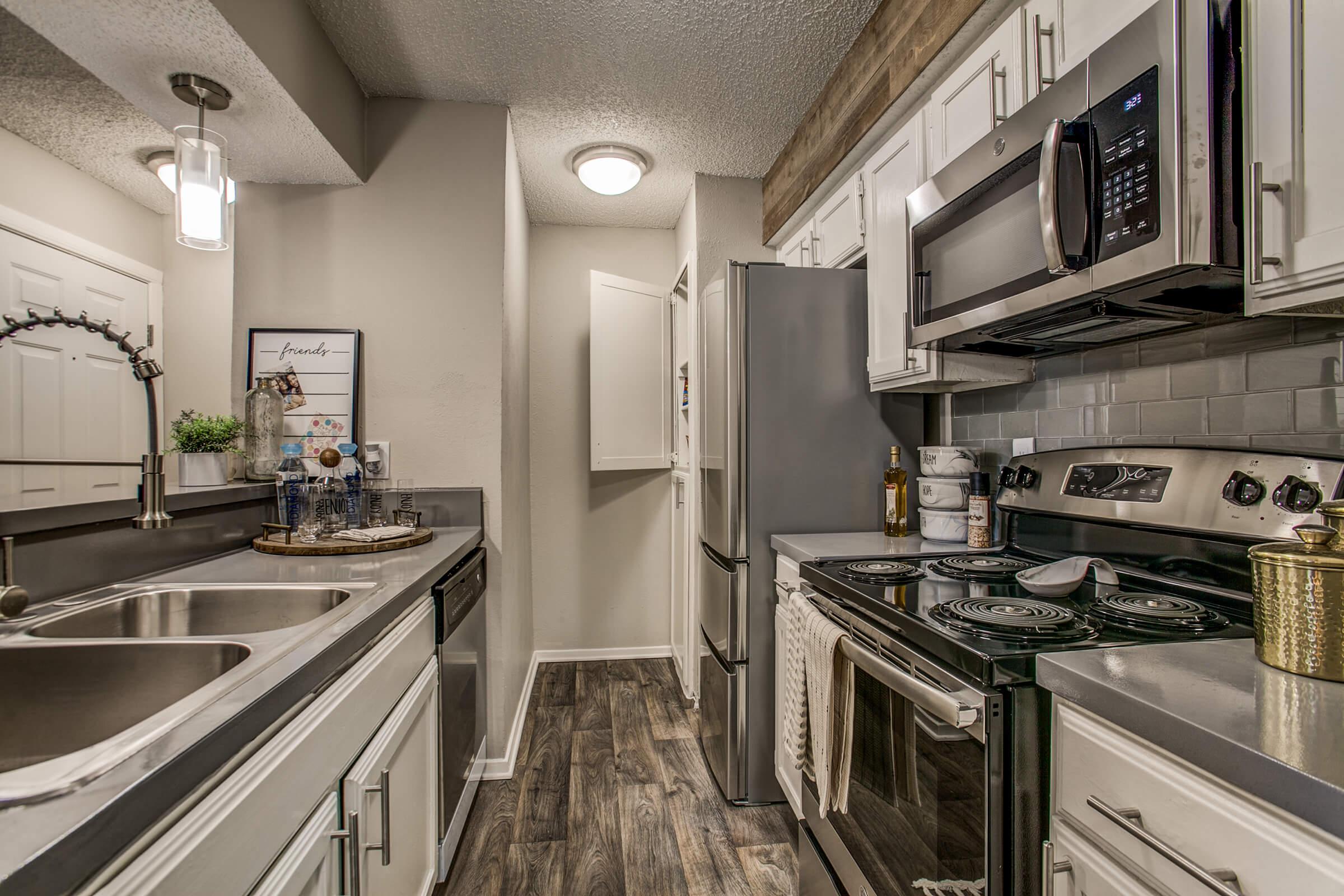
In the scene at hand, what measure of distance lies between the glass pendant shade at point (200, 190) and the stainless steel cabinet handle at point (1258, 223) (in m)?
2.12

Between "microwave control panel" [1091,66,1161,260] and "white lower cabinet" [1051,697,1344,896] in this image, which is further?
"microwave control panel" [1091,66,1161,260]

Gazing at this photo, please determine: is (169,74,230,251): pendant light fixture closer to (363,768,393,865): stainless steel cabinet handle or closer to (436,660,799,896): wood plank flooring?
(363,768,393,865): stainless steel cabinet handle

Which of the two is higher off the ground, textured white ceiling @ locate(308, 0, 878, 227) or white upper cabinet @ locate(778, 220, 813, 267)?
textured white ceiling @ locate(308, 0, 878, 227)

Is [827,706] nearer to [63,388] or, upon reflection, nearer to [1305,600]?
[1305,600]

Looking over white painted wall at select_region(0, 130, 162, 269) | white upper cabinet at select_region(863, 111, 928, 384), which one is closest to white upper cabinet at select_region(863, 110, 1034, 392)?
white upper cabinet at select_region(863, 111, 928, 384)

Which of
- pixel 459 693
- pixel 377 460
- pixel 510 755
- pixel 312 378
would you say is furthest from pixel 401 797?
pixel 312 378

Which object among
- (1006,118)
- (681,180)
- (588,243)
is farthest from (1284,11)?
(588,243)

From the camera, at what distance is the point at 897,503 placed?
2008 mm

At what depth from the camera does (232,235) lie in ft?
7.28

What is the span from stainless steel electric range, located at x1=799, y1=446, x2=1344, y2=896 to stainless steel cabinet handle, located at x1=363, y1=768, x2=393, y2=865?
920 mm

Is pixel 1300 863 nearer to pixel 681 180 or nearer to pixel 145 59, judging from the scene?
pixel 145 59

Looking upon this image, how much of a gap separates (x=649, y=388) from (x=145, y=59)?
7.39 feet

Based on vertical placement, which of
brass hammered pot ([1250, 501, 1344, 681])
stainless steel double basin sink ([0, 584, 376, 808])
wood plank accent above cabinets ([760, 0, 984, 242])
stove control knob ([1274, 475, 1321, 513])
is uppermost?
wood plank accent above cabinets ([760, 0, 984, 242])

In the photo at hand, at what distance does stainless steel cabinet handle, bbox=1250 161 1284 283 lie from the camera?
88cm
